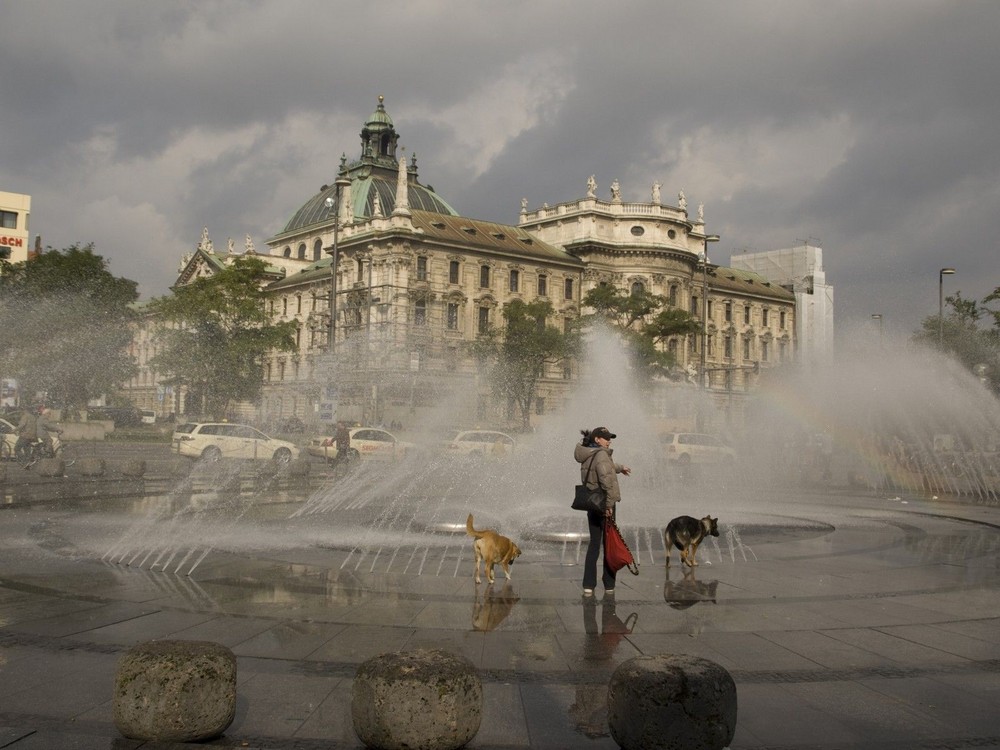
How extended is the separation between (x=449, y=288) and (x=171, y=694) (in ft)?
253

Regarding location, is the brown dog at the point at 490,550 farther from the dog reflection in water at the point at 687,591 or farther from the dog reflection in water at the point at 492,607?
the dog reflection in water at the point at 687,591

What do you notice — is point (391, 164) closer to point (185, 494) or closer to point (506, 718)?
point (185, 494)

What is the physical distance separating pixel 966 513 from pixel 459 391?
5662cm

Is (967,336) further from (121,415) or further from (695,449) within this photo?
(121,415)

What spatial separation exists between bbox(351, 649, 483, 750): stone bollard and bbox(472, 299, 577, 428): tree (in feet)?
196

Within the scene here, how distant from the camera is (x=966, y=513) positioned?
2164 cm

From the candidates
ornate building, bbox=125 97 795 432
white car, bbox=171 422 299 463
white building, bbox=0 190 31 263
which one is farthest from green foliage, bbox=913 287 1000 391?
white building, bbox=0 190 31 263

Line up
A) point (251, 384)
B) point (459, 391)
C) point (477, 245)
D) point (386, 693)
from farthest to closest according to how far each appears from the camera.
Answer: point (477, 245) → point (459, 391) → point (251, 384) → point (386, 693)

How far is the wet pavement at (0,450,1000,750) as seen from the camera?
583 cm

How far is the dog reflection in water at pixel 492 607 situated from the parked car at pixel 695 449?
3012cm

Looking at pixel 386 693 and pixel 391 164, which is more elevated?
pixel 391 164

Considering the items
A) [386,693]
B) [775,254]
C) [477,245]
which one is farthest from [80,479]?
[775,254]

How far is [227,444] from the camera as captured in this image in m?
36.2

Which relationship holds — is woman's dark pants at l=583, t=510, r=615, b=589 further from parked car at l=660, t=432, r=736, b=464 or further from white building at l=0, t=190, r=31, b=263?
white building at l=0, t=190, r=31, b=263
